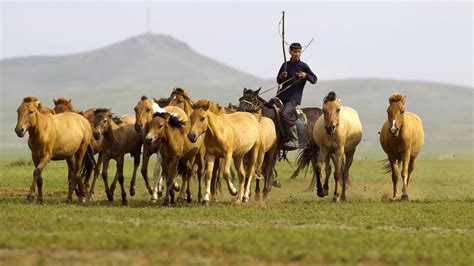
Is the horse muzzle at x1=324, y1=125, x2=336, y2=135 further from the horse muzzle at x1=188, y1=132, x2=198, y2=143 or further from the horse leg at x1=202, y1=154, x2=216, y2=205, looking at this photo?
the horse muzzle at x1=188, y1=132, x2=198, y2=143

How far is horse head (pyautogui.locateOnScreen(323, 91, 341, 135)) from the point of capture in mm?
19250

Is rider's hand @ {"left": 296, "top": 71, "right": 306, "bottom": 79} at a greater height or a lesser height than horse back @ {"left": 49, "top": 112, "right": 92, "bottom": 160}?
greater

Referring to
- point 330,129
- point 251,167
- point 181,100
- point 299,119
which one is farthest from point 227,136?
point 299,119

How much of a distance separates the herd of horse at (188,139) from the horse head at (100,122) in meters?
0.02

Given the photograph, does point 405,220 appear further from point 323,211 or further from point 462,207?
point 462,207

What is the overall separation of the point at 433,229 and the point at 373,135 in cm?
11838

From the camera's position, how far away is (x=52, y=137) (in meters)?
18.1

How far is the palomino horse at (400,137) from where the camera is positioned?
64.4ft

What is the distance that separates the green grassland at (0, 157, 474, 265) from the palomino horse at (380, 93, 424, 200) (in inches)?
32.2

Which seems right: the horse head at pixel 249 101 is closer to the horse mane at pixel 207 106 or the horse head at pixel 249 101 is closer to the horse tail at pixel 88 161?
the horse mane at pixel 207 106

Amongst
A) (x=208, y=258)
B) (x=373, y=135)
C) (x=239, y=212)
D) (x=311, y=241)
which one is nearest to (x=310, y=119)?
(x=239, y=212)

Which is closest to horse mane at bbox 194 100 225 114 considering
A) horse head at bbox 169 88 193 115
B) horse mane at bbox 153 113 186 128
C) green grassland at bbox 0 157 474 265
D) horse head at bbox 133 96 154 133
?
horse mane at bbox 153 113 186 128

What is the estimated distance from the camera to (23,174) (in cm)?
3125

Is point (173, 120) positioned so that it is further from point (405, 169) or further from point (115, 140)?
point (405, 169)
